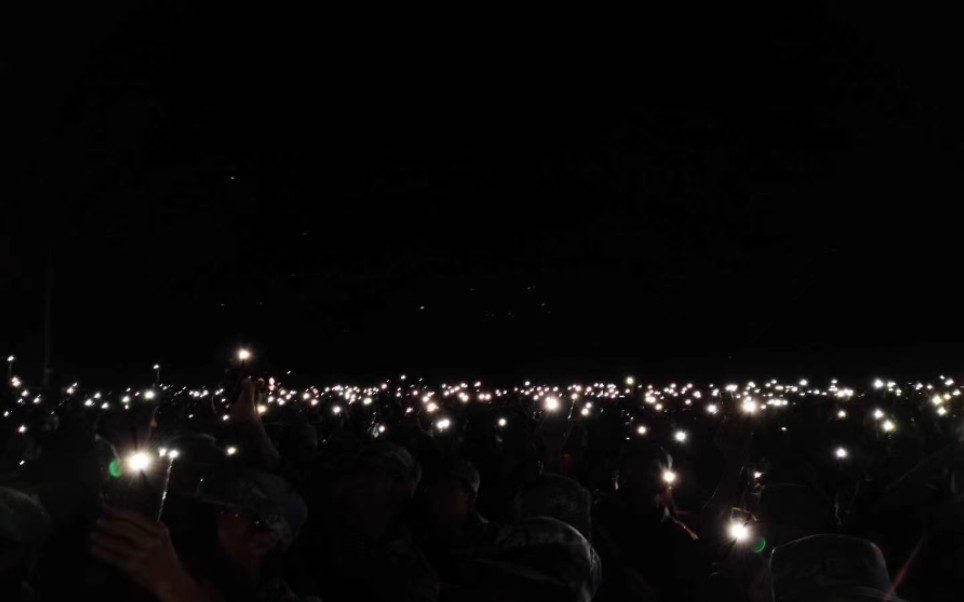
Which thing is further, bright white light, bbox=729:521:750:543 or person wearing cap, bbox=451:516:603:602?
bright white light, bbox=729:521:750:543

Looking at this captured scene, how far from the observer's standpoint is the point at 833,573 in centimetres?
275

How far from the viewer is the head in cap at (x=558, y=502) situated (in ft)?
15.4

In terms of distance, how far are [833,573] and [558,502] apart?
2.17 meters

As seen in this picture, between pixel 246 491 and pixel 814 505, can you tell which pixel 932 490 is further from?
pixel 246 491

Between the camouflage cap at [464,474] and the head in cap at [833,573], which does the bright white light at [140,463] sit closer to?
the head in cap at [833,573]

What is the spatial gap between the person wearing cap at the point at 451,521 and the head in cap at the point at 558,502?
1.08 feet

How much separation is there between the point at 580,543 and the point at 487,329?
69378 millimetres

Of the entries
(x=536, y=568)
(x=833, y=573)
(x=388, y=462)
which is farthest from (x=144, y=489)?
(x=388, y=462)

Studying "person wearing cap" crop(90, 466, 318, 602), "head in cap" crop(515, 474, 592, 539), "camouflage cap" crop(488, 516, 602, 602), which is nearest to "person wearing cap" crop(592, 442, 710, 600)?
"head in cap" crop(515, 474, 592, 539)

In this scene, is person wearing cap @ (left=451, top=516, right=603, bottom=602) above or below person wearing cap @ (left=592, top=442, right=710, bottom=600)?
above

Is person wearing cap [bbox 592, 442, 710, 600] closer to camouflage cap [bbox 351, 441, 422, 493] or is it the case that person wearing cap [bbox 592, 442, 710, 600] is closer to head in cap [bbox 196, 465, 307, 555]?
camouflage cap [bbox 351, 441, 422, 493]

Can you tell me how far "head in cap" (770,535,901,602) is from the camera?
267cm

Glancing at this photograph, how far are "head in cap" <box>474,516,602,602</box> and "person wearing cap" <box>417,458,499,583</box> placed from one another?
1.77 meters

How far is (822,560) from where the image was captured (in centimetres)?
282
